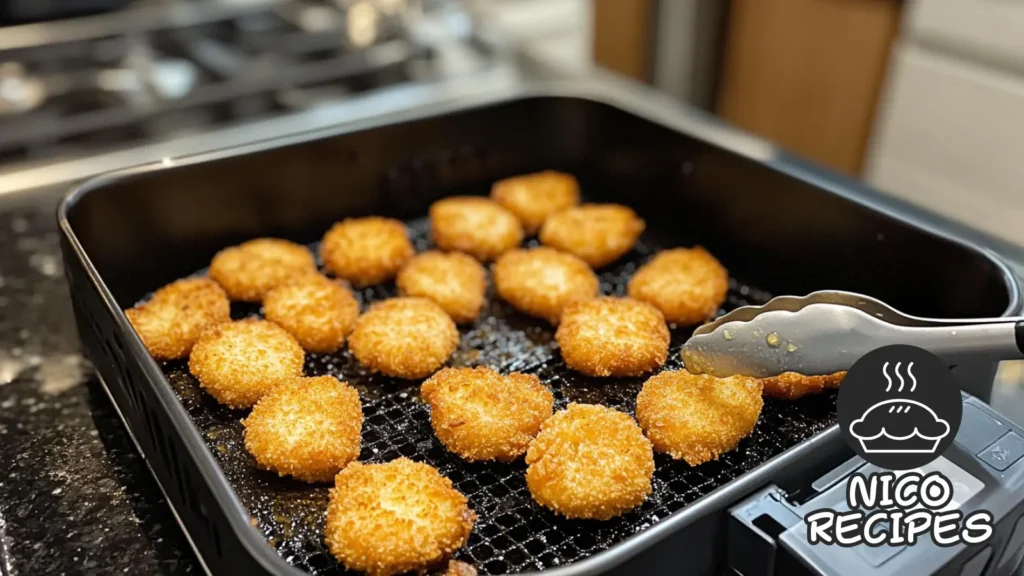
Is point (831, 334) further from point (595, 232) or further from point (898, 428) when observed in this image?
point (595, 232)

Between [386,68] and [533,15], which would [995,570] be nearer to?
[386,68]

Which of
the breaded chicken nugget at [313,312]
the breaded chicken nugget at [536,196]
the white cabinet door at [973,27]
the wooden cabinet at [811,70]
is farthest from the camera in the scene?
the wooden cabinet at [811,70]

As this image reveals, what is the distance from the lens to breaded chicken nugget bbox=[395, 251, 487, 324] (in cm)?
128

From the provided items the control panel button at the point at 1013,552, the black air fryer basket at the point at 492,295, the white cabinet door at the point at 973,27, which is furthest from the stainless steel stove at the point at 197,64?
the control panel button at the point at 1013,552

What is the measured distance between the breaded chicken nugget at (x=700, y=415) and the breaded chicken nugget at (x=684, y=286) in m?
0.22

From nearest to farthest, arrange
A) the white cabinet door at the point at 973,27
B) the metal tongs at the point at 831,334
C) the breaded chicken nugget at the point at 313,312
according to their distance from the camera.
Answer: the metal tongs at the point at 831,334, the breaded chicken nugget at the point at 313,312, the white cabinet door at the point at 973,27

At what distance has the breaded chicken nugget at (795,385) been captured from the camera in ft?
3.48

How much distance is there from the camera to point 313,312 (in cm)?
122

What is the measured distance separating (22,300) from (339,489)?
2.20 ft

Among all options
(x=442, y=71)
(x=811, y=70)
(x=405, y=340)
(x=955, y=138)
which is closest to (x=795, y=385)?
(x=405, y=340)

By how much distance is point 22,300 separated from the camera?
50.1 inches

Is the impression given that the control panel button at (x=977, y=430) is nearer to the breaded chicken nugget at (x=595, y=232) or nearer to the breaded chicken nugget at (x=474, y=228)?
the breaded chicken nugget at (x=595, y=232)

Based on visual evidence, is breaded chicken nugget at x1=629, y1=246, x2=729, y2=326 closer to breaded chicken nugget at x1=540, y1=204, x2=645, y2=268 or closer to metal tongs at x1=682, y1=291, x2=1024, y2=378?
breaded chicken nugget at x1=540, y1=204, x2=645, y2=268

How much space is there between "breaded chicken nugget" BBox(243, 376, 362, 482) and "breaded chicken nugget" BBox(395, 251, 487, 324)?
0.26m
